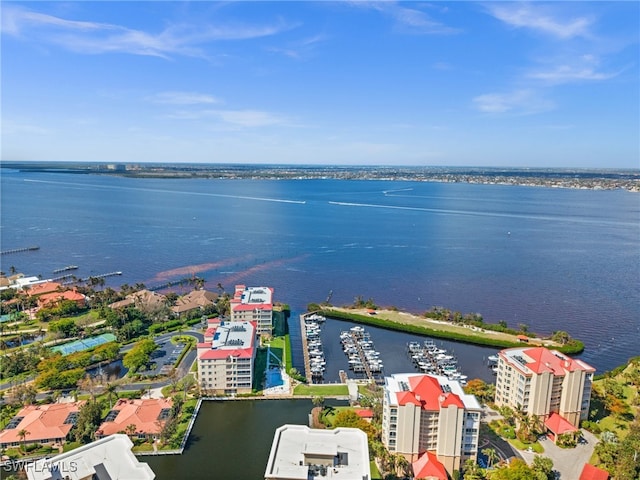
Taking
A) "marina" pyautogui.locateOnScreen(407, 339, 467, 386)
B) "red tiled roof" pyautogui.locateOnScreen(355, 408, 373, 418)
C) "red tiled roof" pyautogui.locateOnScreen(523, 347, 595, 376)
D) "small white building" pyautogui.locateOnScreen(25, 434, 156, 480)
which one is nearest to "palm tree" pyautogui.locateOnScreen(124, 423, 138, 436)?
"small white building" pyautogui.locateOnScreen(25, 434, 156, 480)

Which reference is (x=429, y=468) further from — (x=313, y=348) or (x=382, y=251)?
(x=382, y=251)

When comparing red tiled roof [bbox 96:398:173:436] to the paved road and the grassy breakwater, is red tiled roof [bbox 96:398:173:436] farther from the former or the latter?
the grassy breakwater

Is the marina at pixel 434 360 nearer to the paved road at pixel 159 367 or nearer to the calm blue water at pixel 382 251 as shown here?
the calm blue water at pixel 382 251

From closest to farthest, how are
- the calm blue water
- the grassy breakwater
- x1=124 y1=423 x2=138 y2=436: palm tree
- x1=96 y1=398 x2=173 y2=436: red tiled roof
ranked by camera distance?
x1=124 y1=423 x2=138 y2=436: palm tree
x1=96 y1=398 x2=173 y2=436: red tiled roof
the grassy breakwater
the calm blue water

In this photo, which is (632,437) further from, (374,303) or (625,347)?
(374,303)

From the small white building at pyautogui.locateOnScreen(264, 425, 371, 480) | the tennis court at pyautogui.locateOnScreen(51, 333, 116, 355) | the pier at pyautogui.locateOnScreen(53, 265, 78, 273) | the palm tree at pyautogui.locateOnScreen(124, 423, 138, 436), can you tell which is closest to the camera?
the small white building at pyautogui.locateOnScreen(264, 425, 371, 480)

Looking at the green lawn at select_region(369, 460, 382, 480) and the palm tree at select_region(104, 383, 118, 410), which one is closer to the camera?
the green lawn at select_region(369, 460, 382, 480)

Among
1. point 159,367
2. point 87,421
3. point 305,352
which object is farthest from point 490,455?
point 159,367
